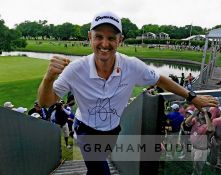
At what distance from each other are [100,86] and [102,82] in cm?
4

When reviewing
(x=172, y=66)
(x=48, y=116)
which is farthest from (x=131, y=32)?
(x=48, y=116)

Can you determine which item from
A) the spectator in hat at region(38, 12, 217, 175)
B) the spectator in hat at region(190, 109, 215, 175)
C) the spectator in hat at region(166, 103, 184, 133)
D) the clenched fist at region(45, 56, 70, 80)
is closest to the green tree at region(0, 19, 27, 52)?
the spectator in hat at region(166, 103, 184, 133)

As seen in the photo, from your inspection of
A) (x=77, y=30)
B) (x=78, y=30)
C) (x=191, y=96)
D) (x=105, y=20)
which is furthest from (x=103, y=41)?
(x=78, y=30)

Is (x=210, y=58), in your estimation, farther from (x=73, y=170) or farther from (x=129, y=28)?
(x=129, y=28)

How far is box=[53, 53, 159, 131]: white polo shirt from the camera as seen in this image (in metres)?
2.48

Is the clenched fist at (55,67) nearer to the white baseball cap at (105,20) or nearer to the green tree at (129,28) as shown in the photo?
the white baseball cap at (105,20)

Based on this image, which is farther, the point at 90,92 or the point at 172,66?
the point at 172,66

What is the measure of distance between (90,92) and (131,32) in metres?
122

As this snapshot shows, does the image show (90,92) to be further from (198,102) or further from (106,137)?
(198,102)

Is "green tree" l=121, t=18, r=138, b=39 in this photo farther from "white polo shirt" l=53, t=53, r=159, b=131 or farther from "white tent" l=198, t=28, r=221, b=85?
"white polo shirt" l=53, t=53, r=159, b=131

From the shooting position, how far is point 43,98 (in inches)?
92.8

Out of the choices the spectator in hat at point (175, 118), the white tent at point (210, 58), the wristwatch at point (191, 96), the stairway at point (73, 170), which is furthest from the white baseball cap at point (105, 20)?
the white tent at point (210, 58)

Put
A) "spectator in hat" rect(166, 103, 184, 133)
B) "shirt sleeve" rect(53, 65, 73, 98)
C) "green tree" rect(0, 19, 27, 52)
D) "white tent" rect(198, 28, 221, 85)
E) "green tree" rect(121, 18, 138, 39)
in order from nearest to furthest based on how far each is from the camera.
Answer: "shirt sleeve" rect(53, 65, 73, 98) → "spectator in hat" rect(166, 103, 184, 133) → "white tent" rect(198, 28, 221, 85) → "green tree" rect(0, 19, 27, 52) → "green tree" rect(121, 18, 138, 39)

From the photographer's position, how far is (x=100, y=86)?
256cm
